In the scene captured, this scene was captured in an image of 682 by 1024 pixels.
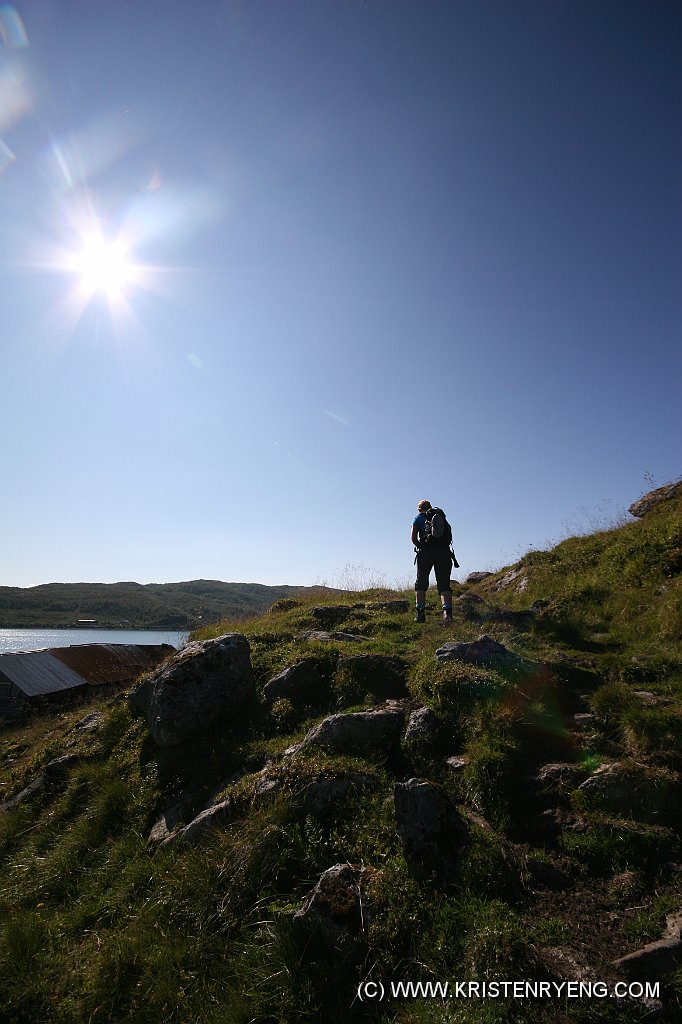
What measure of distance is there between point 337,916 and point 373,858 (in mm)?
775

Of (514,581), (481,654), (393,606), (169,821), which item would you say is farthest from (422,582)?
(169,821)

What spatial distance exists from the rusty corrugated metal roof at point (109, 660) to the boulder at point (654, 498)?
2562 cm

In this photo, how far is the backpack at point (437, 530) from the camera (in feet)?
42.0

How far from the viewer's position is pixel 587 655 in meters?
9.25

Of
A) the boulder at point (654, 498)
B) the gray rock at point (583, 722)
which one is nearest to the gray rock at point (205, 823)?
the gray rock at point (583, 722)

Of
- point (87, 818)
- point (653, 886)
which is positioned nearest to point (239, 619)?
point (87, 818)

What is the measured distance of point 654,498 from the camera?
1769cm

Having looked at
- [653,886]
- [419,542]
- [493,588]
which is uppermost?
[419,542]

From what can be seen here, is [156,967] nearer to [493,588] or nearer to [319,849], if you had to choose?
[319,849]

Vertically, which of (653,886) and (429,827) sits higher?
(429,827)

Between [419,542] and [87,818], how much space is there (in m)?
9.60

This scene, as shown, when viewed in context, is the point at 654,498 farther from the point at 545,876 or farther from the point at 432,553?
the point at 545,876

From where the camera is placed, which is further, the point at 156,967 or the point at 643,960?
the point at 156,967

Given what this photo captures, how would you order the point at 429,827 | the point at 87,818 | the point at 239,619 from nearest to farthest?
the point at 429,827 < the point at 87,818 < the point at 239,619
